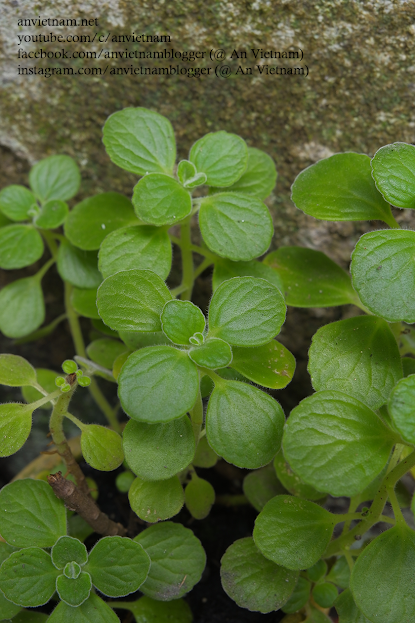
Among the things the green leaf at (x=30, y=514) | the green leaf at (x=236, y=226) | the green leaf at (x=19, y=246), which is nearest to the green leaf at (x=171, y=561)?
the green leaf at (x=30, y=514)

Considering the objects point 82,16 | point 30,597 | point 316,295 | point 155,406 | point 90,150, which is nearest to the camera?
point 155,406

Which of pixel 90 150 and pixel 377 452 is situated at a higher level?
pixel 90 150

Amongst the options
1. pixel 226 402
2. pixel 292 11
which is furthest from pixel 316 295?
pixel 292 11

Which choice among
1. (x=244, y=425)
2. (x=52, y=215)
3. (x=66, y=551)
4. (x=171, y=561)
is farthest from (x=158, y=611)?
(x=52, y=215)

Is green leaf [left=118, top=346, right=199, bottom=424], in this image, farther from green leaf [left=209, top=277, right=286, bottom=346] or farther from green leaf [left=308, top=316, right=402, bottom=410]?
green leaf [left=308, top=316, right=402, bottom=410]

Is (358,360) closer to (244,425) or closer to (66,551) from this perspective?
(244,425)

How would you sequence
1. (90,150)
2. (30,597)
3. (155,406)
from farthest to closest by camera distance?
(90,150), (30,597), (155,406)

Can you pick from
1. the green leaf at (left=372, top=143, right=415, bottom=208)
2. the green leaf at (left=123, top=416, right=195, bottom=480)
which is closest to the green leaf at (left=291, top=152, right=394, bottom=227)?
the green leaf at (left=372, top=143, right=415, bottom=208)

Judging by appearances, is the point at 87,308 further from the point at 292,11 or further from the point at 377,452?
the point at 292,11
